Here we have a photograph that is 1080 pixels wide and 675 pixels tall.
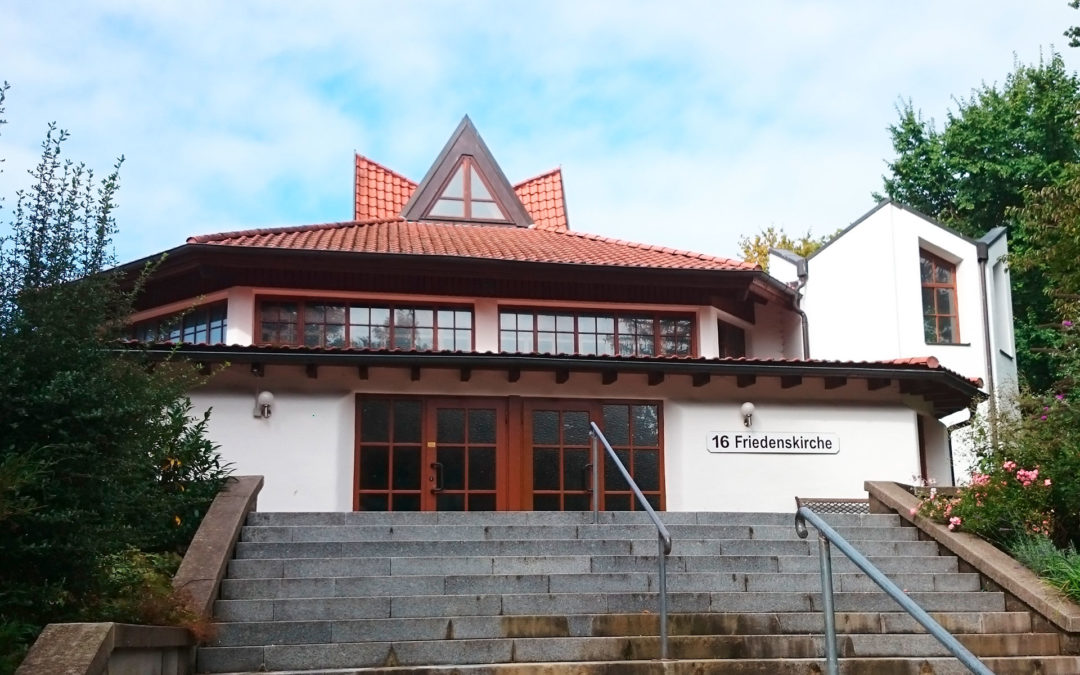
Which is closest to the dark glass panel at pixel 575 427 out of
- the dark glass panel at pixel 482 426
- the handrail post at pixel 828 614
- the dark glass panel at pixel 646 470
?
the dark glass panel at pixel 646 470

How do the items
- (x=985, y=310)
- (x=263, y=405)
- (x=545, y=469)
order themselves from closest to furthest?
(x=263, y=405)
(x=545, y=469)
(x=985, y=310)

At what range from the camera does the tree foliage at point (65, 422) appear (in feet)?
21.6

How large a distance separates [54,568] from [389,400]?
27.6 feet

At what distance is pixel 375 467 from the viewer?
14.9 metres

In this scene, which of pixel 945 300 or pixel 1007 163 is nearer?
pixel 945 300

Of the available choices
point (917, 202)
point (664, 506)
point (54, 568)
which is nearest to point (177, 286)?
point (664, 506)

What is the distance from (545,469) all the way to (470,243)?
4.91 meters

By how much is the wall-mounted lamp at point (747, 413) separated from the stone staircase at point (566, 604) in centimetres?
429

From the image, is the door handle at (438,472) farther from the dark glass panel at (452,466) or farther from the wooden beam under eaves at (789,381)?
the wooden beam under eaves at (789,381)

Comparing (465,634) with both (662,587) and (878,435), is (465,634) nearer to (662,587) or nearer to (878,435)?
(662,587)

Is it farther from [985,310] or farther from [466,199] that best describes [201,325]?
[985,310]

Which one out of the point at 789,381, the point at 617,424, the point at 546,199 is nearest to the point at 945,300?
the point at 546,199

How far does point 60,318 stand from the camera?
7.02 meters

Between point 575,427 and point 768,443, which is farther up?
point 575,427
